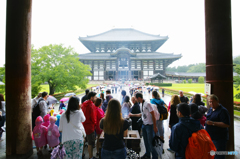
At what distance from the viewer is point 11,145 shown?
3639 mm

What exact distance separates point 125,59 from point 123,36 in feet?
30.3

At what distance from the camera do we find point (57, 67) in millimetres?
13445

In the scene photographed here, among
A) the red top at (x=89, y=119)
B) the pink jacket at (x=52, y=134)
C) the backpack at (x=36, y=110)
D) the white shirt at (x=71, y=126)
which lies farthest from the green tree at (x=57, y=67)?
the white shirt at (x=71, y=126)

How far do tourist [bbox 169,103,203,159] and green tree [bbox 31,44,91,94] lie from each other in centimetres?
1270

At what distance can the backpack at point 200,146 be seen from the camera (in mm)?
2047

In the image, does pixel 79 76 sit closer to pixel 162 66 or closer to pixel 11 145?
pixel 11 145

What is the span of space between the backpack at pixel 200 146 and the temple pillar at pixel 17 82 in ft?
12.7

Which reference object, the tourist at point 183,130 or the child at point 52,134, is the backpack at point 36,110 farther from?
the tourist at point 183,130

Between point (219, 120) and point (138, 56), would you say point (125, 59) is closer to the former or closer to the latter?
point (138, 56)

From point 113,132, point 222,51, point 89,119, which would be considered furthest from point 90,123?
point 222,51

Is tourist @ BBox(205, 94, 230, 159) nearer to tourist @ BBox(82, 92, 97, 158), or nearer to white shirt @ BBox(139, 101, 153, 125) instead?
white shirt @ BBox(139, 101, 153, 125)

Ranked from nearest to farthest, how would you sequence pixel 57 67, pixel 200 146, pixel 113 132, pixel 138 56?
pixel 200 146 < pixel 113 132 < pixel 57 67 < pixel 138 56

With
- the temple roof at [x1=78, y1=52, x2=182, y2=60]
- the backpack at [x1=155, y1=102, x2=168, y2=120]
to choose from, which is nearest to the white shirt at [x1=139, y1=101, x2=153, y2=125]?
the backpack at [x1=155, y1=102, x2=168, y2=120]

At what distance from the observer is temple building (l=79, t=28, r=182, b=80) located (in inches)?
1506
